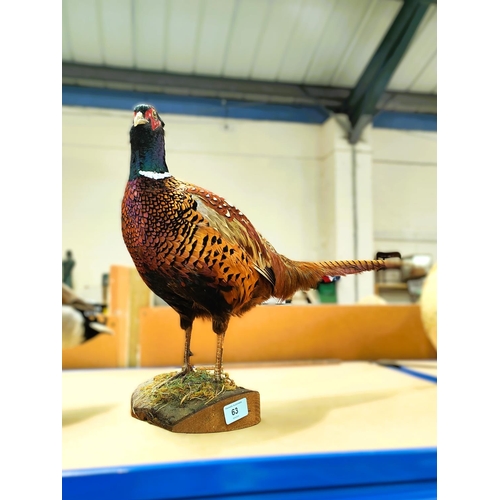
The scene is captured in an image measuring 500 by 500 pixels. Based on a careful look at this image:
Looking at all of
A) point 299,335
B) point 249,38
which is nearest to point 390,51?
point 249,38

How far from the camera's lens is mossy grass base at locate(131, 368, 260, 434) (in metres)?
0.46

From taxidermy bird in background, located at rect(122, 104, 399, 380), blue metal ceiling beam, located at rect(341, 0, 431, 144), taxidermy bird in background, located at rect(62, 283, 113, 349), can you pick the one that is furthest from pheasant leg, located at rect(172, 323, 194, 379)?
blue metal ceiling beam, located at rect(341, 0, 431, 144)

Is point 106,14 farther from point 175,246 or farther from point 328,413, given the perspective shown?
point 328,413

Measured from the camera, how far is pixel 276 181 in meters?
0.63

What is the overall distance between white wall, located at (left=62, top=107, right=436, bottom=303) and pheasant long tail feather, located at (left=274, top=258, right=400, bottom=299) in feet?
0.08

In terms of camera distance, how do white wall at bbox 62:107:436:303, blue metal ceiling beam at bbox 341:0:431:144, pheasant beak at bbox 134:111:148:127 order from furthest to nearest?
1. blue metal ceiling beam at bbox 341:0:431:144
2. white wall at bbox 62:107:436:303
3. pheasant beak at bbox 134:111:148:127

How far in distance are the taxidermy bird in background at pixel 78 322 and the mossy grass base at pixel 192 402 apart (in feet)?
0.85

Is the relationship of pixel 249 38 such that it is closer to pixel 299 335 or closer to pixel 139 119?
pixel 139 119

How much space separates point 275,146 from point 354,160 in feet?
0.74

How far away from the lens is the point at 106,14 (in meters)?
0.56

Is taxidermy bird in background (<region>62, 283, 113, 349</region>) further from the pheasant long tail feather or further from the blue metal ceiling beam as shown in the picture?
the blue metal ceiling beam

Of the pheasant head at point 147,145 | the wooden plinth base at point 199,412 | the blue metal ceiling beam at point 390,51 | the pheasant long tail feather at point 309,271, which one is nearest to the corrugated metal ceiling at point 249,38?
the blue metal ceiling beam at point 390,51

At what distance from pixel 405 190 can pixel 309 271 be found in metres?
0.36
